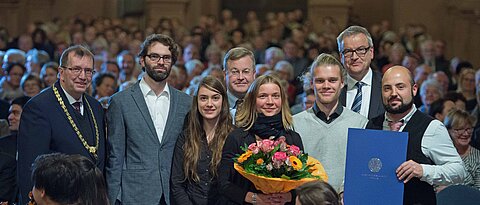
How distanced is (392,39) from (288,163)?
34.6 ft

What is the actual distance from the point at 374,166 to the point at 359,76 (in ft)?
4.11

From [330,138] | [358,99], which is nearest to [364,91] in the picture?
[358,99]

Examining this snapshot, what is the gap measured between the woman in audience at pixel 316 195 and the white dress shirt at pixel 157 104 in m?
2.28

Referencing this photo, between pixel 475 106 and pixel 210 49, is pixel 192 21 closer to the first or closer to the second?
pixel 210 49

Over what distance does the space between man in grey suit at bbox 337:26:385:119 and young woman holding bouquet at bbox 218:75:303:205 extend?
0.79 meters

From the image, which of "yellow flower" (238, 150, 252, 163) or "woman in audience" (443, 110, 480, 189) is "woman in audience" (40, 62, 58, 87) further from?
"yellow flower" (238, 150, 252, 163)

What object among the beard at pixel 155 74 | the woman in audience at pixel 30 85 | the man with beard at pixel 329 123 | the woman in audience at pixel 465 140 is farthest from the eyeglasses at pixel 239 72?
the woman in audience at pixel 30 85

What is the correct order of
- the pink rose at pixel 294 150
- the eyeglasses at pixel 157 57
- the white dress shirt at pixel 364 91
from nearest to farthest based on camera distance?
1. the pink rose at pixel 294 150
2. the eyeglasses at pixel 157 57
3. the white dress shirt at pixel 364 91

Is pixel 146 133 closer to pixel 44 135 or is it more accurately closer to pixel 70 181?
pixel 44 135

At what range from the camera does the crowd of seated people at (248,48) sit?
10883mm

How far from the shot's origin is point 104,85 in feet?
36.5

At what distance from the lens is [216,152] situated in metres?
6.97

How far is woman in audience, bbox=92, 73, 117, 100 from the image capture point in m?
11.1

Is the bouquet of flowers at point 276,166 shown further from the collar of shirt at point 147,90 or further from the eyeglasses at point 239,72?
the eyeglasses at point 239,72
